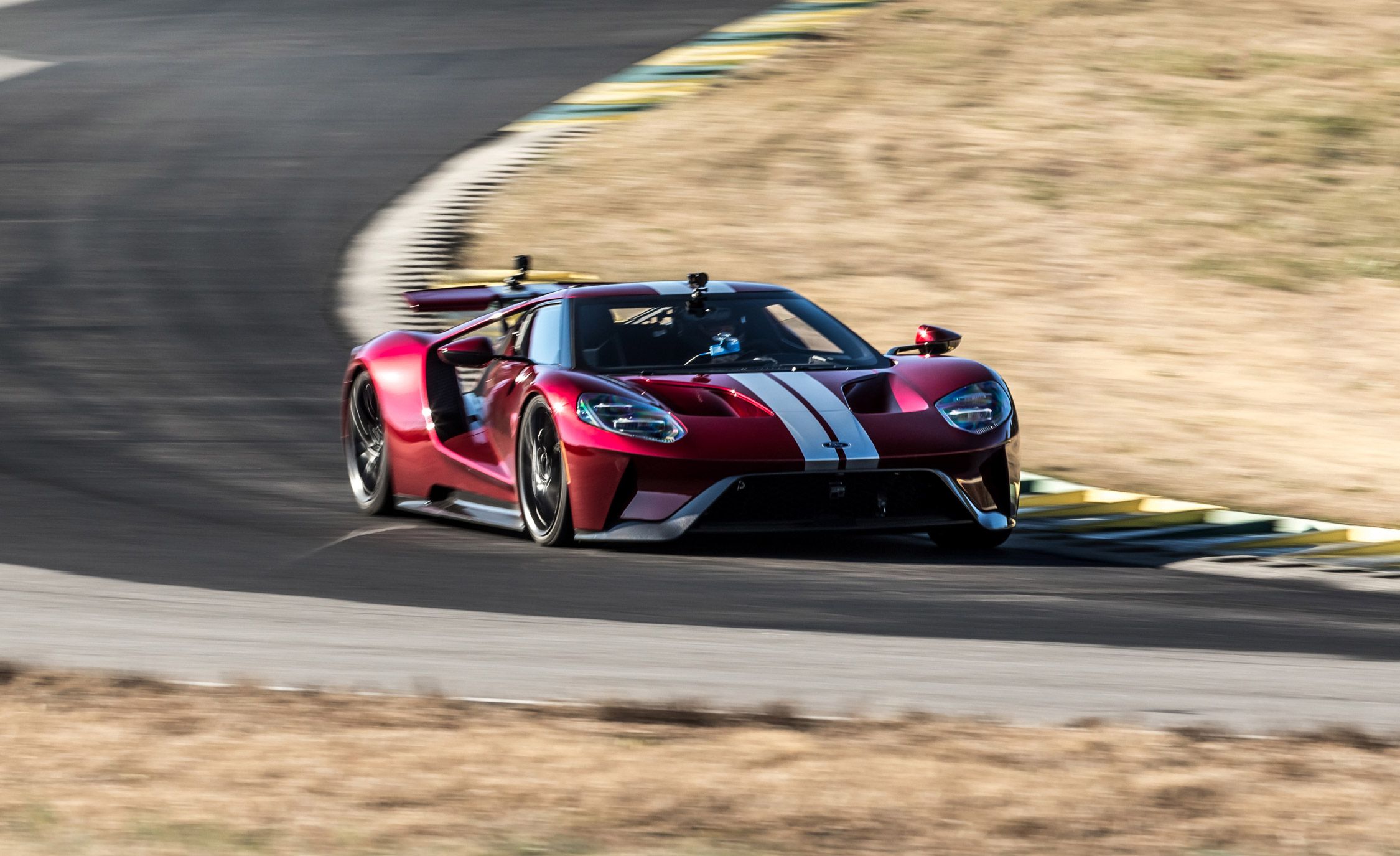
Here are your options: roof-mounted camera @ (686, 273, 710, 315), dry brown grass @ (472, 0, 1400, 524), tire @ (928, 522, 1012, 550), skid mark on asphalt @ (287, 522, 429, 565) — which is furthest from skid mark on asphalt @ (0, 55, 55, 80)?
tire @ (928, 522, 1012, 550)

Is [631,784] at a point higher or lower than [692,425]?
higher

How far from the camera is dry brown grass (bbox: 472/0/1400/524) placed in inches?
466

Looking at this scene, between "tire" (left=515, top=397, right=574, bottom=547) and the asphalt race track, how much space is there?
0.10 m

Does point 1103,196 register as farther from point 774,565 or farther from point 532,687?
point 532,687

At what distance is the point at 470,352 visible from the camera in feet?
28.2

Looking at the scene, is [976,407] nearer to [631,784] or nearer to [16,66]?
[631,784]

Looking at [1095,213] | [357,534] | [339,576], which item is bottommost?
[1095,213]

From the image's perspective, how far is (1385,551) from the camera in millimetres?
8125

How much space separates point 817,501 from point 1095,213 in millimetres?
10465

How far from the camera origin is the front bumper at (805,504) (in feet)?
25.4

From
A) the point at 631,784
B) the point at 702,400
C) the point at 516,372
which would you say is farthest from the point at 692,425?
the point at 631,784

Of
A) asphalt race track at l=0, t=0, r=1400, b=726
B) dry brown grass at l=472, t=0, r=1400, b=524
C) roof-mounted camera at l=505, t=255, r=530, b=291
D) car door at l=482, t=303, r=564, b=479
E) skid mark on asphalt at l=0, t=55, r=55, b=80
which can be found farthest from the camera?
skid mark on asphalt at l=0, t=55, r=55, b=80

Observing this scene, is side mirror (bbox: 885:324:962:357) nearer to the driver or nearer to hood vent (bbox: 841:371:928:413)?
hood vent (bbox: 841:371:928:413)

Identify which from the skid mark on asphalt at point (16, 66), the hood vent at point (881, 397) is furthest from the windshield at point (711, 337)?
the skid mark on asphalt at point (16, 66)
